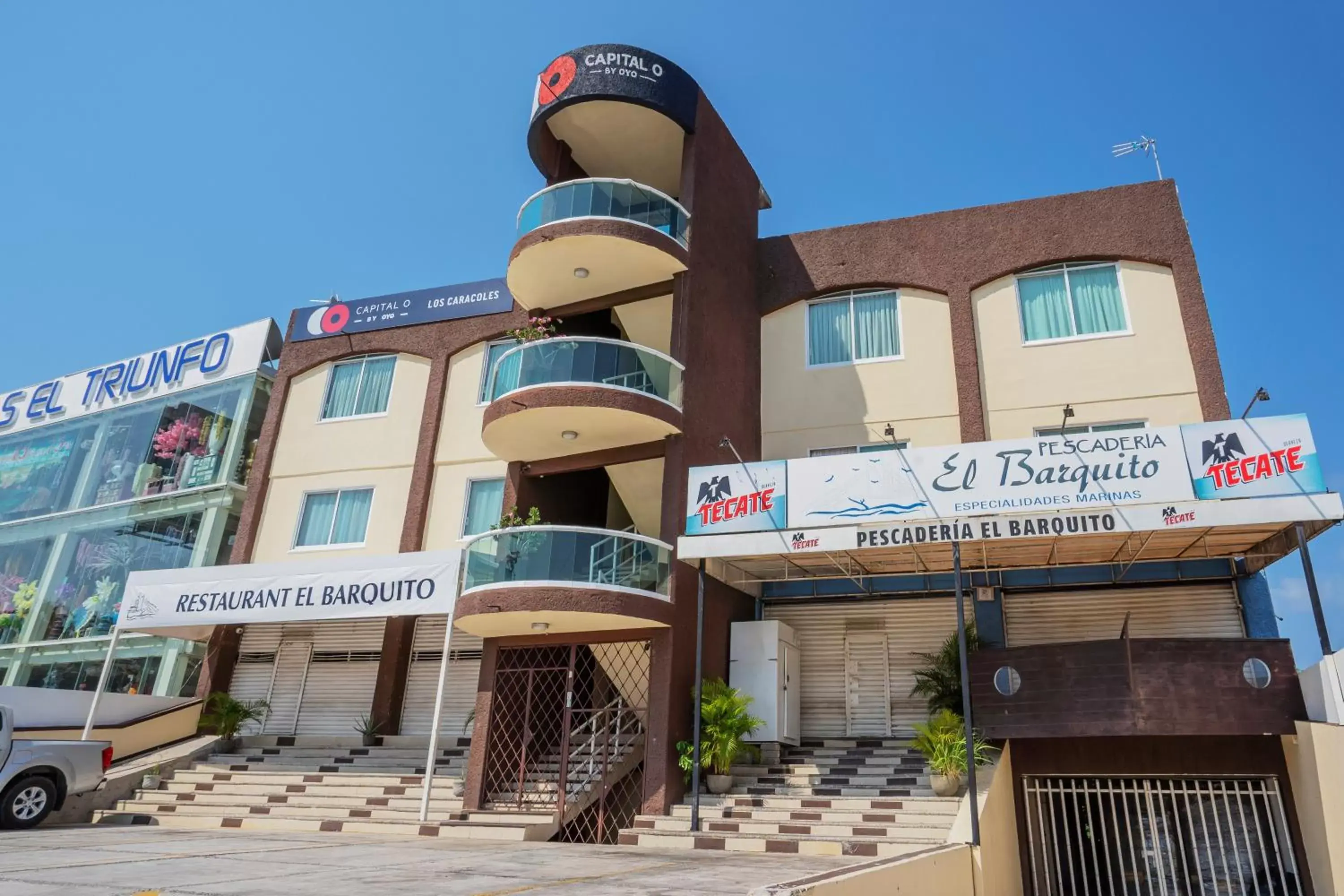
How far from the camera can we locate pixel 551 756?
16000 millimetres

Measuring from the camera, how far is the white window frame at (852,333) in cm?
1905

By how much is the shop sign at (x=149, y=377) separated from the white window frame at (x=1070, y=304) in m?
18.8

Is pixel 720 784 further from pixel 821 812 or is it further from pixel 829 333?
pixel 829 333

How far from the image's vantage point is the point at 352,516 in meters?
22.2

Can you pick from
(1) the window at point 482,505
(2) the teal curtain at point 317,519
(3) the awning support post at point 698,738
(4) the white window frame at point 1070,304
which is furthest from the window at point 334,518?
(4) the white window frame at point 1070,304

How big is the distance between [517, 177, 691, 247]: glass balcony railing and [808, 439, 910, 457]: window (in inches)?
194

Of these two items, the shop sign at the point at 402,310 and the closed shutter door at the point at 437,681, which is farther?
the shop sign at the point at 402,310

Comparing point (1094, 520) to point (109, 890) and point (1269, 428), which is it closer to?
point (1269, 428)

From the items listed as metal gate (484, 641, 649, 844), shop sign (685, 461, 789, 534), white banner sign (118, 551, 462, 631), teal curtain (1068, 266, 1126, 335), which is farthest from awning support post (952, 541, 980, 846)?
white banner sign (118, 551, 462, 631)

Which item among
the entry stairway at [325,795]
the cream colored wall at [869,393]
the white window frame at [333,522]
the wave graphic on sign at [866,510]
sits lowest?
the entry stairway at [325,795]

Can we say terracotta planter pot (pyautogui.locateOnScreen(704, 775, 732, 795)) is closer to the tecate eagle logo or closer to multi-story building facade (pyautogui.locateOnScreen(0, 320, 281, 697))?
multi-story building facade (pyautogui.locateOnScreen(0, 320, 281, 697))

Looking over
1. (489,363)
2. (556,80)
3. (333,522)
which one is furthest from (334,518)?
(556,80)

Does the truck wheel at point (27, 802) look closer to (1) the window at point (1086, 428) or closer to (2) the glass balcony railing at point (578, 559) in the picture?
Answer: (2) the glass balcony railing at point (578, 559)

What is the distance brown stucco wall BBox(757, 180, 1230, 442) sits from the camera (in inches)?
691
